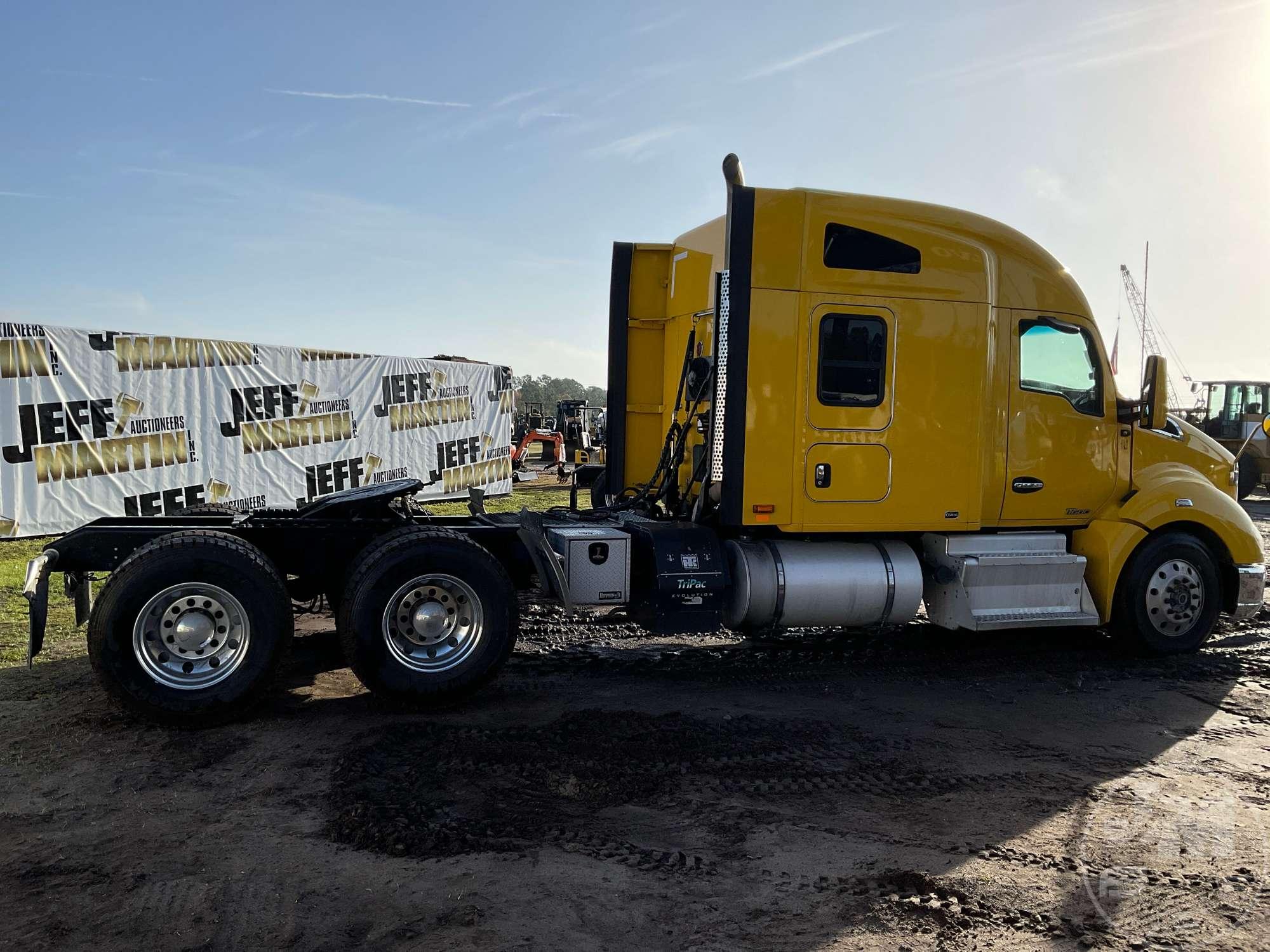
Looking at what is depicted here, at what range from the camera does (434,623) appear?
584 cm

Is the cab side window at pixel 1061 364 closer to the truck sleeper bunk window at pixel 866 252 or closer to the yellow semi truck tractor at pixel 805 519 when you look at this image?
the yellow semi truck tractor at pixel 805 519

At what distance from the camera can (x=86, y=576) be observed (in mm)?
6031

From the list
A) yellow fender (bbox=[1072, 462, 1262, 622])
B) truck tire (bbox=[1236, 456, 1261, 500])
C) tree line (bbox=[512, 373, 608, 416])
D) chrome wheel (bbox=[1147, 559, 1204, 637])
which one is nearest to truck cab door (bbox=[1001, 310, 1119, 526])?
yellow fender (bbox=[1072, 462, 1262, 622])

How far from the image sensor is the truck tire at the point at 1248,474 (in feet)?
69.2

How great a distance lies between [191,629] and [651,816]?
9.49 ft

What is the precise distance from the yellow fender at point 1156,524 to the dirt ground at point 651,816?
89 cm

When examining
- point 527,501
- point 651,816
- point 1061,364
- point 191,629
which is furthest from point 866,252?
point 527,501

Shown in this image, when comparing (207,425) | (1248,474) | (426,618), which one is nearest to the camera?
(426,618)

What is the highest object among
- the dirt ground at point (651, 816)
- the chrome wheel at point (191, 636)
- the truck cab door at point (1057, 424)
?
the truck cab door at point (1057, 424)

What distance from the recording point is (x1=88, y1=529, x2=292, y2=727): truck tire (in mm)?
5281

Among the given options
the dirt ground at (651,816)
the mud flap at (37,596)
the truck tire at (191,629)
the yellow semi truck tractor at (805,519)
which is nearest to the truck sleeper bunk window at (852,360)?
the yellow semi truck tractor at (805,519)

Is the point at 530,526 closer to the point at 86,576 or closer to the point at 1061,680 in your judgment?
the point at 86,576

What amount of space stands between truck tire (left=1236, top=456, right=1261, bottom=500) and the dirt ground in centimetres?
1701

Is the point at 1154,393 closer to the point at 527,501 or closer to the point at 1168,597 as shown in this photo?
the point at 1168,597
